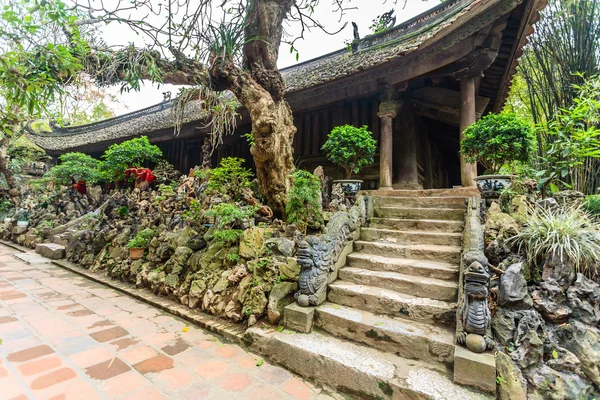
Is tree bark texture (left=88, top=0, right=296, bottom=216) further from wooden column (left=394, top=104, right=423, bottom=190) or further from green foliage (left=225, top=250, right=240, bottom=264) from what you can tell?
wooden column (left=394, top=104, right=423, bottom=190)

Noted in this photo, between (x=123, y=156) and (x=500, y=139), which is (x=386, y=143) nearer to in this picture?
(x=500, y=139)

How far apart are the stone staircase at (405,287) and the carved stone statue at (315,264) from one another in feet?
0.43

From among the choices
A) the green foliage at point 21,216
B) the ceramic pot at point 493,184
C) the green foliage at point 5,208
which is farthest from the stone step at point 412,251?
the green foliage at point 5,208

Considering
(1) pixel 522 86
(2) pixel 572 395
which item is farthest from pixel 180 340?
(1) pixel 522 86

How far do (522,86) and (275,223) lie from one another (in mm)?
10151

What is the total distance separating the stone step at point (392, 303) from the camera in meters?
2.14

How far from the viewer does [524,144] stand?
125 inches

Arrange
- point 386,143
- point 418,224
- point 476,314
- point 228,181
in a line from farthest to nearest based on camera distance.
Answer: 1. point 386,143
2. point 228,181
3. point 418,224
4. point 476,314

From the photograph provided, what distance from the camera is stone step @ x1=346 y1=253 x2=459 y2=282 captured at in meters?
2.52

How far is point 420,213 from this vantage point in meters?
3.60

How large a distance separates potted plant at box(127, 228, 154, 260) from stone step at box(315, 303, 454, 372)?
11.1 ft

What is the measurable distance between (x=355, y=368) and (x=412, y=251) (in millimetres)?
1516

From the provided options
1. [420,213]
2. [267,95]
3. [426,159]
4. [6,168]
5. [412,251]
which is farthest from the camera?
[6,168]

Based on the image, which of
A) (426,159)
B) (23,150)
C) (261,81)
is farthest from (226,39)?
(23,150)
